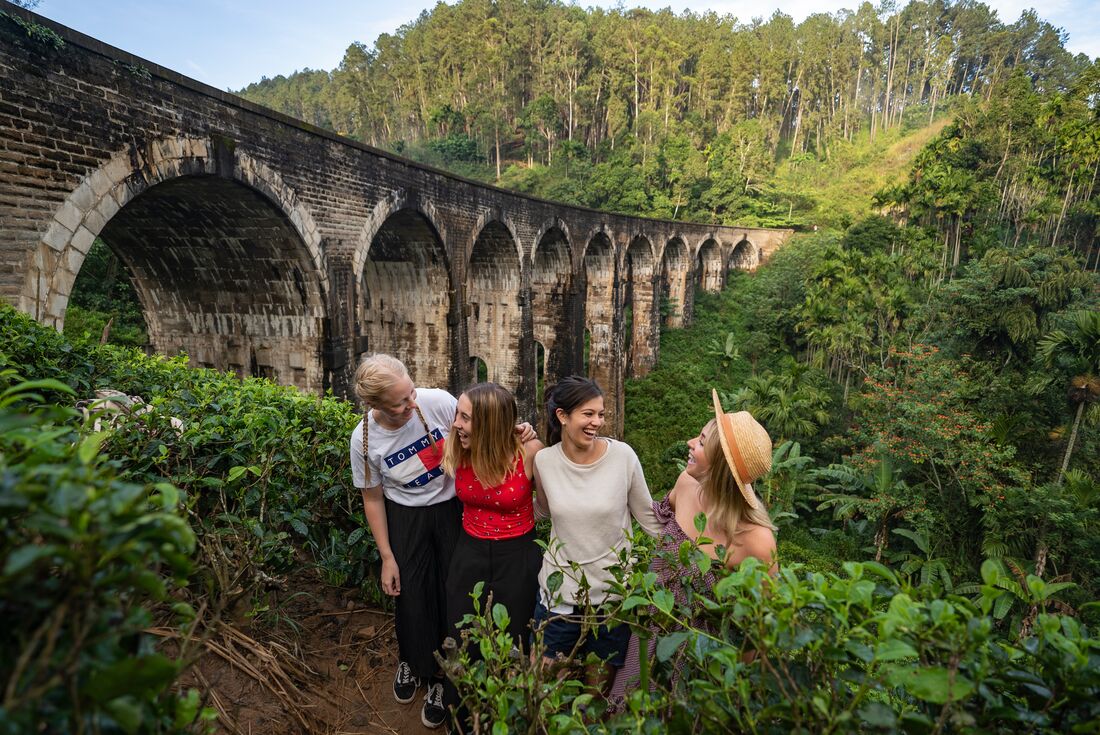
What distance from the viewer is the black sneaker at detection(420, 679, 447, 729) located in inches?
92.0

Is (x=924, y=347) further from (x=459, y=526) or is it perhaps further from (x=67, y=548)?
(x=67, y=548)

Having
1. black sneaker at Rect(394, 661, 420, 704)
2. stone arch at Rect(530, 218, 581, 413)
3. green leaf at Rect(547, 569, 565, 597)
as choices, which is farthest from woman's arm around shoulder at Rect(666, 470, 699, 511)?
stone arch at Rect(530, 218, 581, 413)

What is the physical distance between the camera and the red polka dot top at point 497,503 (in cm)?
216

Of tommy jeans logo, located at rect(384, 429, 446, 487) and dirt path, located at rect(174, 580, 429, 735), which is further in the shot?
tommy jeans logo, located at rect(384, 429, 446, 487)

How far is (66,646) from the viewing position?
626 millimetres

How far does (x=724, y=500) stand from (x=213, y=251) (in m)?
7.50

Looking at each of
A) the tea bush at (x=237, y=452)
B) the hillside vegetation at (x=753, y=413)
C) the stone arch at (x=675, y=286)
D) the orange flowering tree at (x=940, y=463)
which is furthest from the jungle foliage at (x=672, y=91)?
the tea bush at (x=237, y=452)

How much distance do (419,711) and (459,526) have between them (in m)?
0.81

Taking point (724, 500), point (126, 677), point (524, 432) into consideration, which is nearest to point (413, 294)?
point (524, 432)

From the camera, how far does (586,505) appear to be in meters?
2.04

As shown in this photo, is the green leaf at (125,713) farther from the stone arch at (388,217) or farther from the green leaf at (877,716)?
the stone arch at (388,217)

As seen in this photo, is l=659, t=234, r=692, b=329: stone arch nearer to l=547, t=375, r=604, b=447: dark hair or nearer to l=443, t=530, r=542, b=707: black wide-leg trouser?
l=547, t=375, r=604, b=447: dark hair

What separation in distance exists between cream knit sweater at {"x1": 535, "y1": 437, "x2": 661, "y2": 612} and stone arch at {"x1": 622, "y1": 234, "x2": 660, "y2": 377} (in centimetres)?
1983

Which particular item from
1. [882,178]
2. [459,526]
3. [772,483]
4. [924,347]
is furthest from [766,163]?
[459,526]
